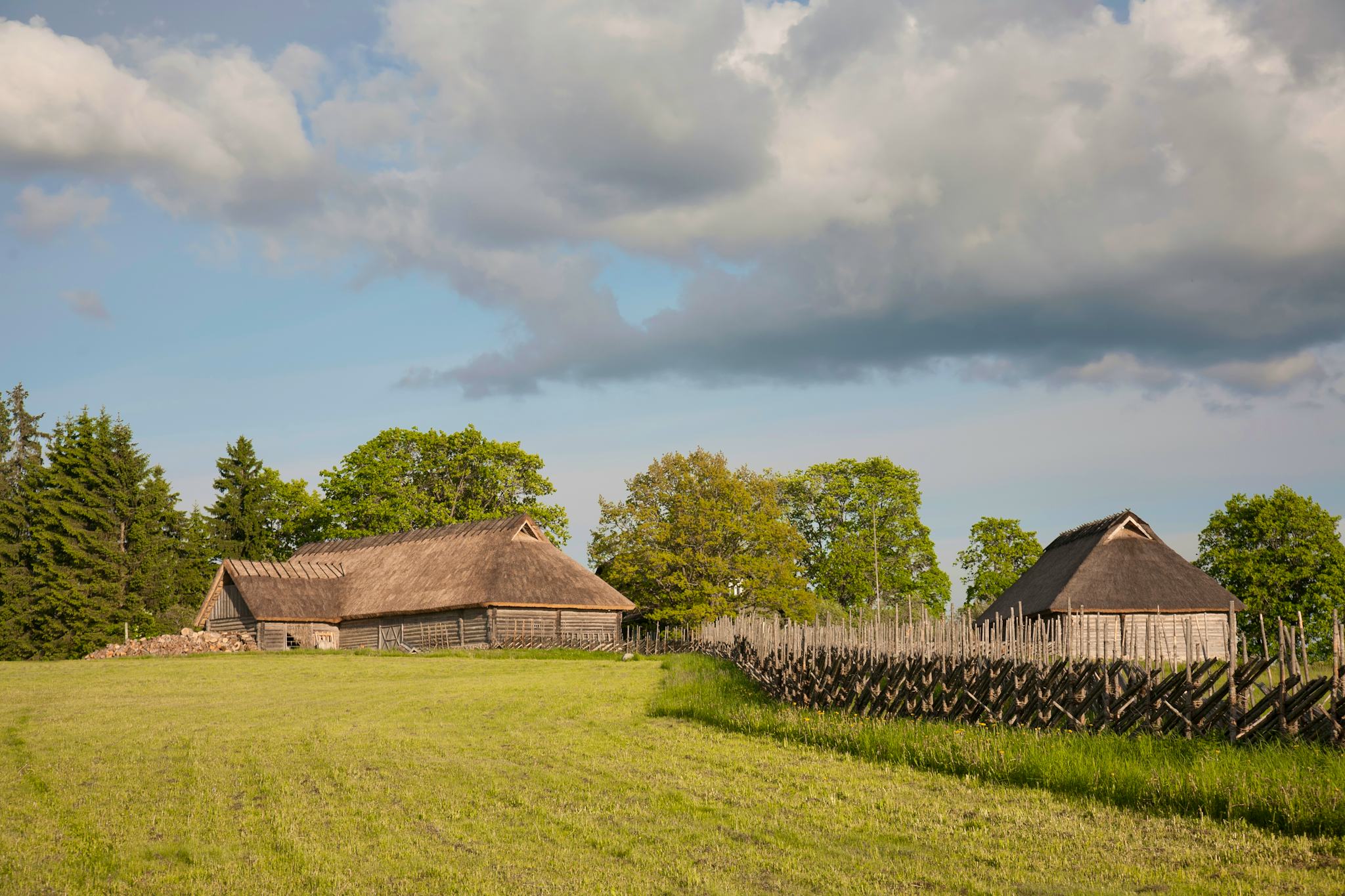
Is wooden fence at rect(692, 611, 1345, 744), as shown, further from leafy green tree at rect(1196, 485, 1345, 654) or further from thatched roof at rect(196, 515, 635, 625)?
leafy green tree at rect(1196, 485, 1345, 654)

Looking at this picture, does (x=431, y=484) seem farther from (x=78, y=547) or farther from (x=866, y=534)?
(x=866, y=534)

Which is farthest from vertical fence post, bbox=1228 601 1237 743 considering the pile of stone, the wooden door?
the pile of stone

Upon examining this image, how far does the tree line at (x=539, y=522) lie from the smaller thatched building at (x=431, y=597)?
5118 mm

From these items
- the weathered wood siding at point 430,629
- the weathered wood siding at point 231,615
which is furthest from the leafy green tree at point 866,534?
the weathered wood siding at point 231,615

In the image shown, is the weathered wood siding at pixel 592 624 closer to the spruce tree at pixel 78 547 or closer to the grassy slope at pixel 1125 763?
the spruce tree at pixel 78 547

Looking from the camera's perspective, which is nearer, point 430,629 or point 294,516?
point 430,629

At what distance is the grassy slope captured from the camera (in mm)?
9500

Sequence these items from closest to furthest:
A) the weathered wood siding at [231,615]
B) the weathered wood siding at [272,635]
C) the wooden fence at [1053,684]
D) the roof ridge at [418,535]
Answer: the wooden fence at [1053,684], the weathered wood siding at [272,635], the weathered wood siding at [231,615], the roof ridge at [418,535]

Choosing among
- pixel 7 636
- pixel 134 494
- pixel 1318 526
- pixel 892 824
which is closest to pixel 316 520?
pixel 134 494

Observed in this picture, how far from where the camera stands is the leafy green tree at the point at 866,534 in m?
62.2

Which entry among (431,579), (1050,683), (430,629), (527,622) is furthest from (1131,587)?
(431,579)

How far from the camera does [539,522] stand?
61.4m

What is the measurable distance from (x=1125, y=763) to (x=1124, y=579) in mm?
29925

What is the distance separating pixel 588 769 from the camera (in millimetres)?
12922
